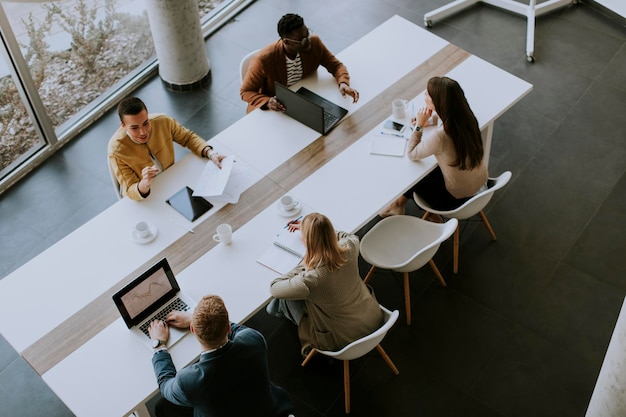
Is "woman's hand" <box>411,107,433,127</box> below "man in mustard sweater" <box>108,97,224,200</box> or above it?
below

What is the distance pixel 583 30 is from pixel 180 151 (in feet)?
12.3

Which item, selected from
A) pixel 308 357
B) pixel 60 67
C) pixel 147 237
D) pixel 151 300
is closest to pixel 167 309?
pixel 151 300

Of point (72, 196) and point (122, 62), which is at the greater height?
point (122, 62)

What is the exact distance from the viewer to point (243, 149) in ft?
14.0

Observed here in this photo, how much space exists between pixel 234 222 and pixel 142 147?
75 centimetres

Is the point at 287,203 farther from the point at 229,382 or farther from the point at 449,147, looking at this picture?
the point at 229,382

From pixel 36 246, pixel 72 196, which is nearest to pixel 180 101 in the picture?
pixel 72 196

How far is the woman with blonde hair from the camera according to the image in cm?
332

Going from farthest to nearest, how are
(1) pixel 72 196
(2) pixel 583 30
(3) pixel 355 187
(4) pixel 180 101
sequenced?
(2) pixel 583 30, (4) pixel 180 101, (1) pixel 72 196, (3) pixel 355 187

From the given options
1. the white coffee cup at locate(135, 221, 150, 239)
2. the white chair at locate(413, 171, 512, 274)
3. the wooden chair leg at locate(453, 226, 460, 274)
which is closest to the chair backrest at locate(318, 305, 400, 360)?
the white chair at locate(413, 171, 512, 274)

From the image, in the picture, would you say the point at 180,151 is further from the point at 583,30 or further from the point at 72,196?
the point at 583,30

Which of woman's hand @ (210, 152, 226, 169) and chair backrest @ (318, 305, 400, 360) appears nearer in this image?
chair backrest @ (318, 305, 400, 360)

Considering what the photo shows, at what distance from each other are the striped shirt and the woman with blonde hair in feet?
4.26

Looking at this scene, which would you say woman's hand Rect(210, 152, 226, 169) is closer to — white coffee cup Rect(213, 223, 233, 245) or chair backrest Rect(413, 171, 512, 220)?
white coffee cup Rect(213, 223, 233, 245)
